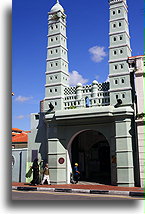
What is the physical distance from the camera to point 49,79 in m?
16.3

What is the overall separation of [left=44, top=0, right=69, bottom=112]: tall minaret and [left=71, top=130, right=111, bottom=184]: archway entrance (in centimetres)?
293

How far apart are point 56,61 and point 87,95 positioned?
2864 mm

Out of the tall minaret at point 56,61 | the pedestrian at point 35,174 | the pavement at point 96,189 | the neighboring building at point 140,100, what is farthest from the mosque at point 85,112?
the pavement at point 96,189

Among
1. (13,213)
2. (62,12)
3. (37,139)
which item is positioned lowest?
(13,213)

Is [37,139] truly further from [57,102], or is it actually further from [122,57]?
[122,57]

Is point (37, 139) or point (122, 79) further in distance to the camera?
point (37, 139)

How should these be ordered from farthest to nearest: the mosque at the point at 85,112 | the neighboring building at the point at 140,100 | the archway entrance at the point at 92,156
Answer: the archway entrance at the point at 92,156
the mosque at the point at 85,112
the neighboring building at the point at 140,100

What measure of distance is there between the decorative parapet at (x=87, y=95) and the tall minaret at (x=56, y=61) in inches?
17.7

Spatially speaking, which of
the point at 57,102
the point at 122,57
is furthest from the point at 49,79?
the point at 122,57

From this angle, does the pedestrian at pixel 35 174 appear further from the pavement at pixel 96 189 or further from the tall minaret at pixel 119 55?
the tall minaret at pixel 119 55

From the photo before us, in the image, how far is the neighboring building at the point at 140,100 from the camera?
13.0 meters

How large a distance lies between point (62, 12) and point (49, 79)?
14.2 ft

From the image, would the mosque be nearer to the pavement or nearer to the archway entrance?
the archway entrance

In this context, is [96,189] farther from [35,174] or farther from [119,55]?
[119,55]
